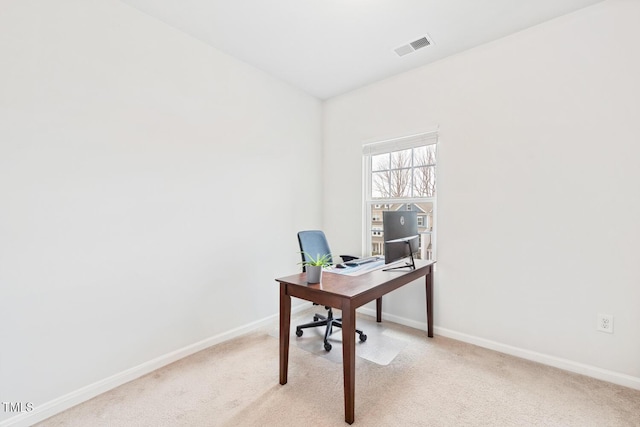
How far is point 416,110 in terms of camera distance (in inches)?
112

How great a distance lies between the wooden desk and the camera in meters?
1.54

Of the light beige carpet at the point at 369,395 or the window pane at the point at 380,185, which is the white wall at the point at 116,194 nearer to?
the light beige carpet at the point at 369,395

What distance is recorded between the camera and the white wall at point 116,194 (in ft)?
5.22

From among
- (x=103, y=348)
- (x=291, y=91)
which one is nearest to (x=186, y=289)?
(x=103, y=348)

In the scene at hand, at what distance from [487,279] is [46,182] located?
3.33 metres

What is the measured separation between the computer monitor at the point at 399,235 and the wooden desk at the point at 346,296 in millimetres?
141

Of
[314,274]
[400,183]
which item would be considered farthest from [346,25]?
[314,274]

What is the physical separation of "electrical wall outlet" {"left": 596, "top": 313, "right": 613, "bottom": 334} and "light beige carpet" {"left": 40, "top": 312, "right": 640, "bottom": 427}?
1.20ft

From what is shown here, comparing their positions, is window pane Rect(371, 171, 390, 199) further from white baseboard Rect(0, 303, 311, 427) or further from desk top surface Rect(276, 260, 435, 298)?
white baseboard Rect(0, 303, 311, 427)

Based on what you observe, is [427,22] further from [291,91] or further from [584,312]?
[584,312]

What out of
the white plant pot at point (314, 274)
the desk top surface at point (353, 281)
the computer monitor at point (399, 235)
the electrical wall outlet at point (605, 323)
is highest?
the computer monitor at point (399, 235)

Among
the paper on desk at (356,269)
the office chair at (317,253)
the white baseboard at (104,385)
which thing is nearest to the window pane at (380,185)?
the office chair at (317,253)

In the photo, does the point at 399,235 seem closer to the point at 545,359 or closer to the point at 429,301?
the point at 429,301

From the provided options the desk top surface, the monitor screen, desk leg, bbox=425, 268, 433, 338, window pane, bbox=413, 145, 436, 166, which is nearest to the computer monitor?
the monitor screen
